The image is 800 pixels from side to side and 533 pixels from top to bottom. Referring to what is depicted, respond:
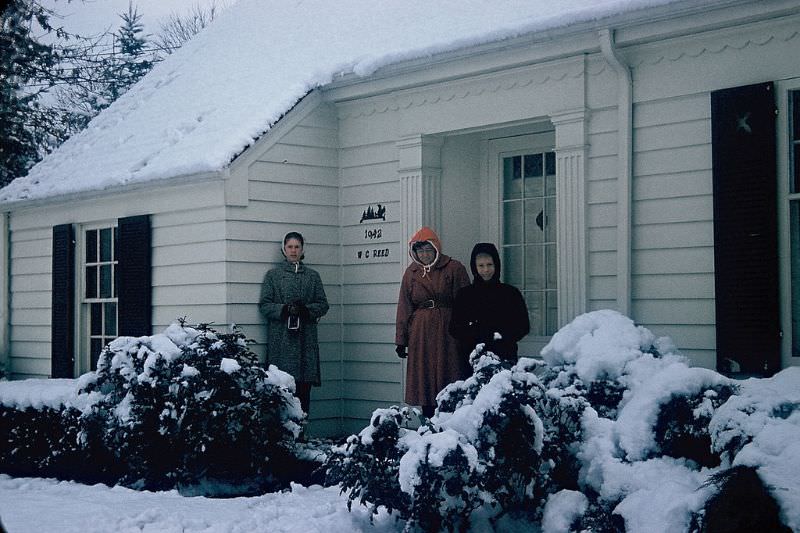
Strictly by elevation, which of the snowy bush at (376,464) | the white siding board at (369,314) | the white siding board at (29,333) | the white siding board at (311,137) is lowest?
the snowy bush at (376,464)

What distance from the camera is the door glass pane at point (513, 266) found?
361 inches

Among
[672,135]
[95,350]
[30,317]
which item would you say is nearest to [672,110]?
[672,135]

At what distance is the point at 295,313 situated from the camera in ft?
29.8

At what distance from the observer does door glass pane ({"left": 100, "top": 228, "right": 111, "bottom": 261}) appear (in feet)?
36.2

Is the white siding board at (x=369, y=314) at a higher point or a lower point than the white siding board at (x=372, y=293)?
lower

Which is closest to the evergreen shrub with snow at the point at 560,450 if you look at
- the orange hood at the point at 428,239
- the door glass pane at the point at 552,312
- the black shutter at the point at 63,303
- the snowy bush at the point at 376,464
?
the snowy bush at the point at 376,464

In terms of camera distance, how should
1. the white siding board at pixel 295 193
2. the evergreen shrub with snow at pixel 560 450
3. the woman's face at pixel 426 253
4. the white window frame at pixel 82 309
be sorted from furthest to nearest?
the white window frame at pixel 82 309
the white siding board at pixel 295 193
the woman's face at pixel 426 253
the evergreen shrub with snow at pixel 560 450

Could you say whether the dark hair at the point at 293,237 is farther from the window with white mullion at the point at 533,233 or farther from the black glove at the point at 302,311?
the window with white mullion at the point at 533,233

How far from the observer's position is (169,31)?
37.3 m

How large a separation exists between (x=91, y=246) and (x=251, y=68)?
8.52ft

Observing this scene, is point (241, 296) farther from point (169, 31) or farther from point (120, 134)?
point (169, 31)

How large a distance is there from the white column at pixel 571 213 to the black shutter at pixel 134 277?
168 inches

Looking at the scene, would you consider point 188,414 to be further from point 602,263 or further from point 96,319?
point 96,319

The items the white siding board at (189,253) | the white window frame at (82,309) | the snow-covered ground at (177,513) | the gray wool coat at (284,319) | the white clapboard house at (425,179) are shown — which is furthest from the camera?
the white window frame at (82,309)
